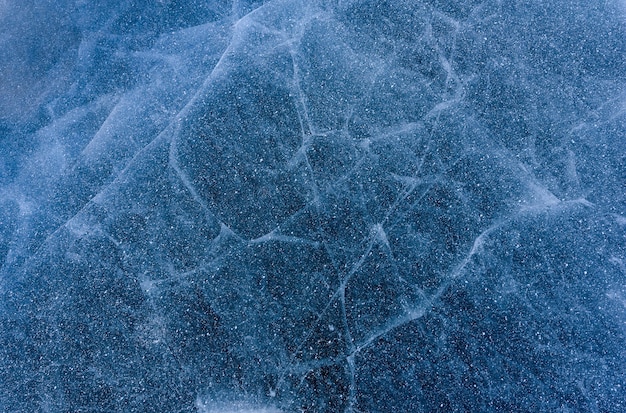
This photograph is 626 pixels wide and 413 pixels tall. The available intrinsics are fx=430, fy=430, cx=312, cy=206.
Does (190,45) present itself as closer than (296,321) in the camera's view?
No

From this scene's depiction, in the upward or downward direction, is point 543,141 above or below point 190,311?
above

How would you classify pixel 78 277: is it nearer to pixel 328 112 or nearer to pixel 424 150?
pixel 328 112

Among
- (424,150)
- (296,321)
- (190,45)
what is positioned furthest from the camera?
(190,45)

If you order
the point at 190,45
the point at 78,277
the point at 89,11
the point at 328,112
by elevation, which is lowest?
the point at 78,277

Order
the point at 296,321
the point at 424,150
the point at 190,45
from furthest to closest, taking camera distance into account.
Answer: the point at 190,45
the point at 424,150
the point at 296,321

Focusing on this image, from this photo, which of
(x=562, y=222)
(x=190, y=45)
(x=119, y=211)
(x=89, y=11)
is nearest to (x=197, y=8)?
(x=190, y=45)

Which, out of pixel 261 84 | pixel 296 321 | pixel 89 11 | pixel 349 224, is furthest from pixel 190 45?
pixel 296 321
